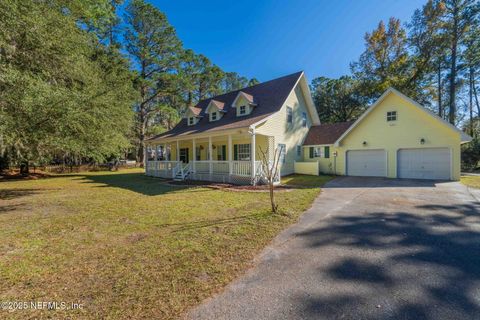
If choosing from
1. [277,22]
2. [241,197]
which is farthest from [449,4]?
[241,197]

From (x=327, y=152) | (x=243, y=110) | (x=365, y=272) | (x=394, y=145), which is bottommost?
(x=365, y=272)

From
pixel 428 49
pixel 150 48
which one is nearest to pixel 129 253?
pixel 150 48

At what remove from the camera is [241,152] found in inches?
640

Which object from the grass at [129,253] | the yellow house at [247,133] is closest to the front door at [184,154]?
the yellow house at [247,133]

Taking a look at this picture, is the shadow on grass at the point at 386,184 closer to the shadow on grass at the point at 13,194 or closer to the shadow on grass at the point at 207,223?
the shadow on grass at the point at 207,223

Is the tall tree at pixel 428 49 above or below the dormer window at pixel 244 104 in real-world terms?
above

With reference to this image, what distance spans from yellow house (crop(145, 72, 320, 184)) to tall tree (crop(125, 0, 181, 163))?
42.6ft

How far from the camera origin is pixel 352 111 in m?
31.0

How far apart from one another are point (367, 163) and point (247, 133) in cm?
947

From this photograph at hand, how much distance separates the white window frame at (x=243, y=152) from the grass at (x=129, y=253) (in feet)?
27.3

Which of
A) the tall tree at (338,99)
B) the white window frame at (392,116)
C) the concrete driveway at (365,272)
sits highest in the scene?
the tall tree at (338,99)

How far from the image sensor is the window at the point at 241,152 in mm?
15814

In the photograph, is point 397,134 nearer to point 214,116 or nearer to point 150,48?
point 214,116

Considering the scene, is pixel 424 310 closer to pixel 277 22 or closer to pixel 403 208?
pixel 403 208
